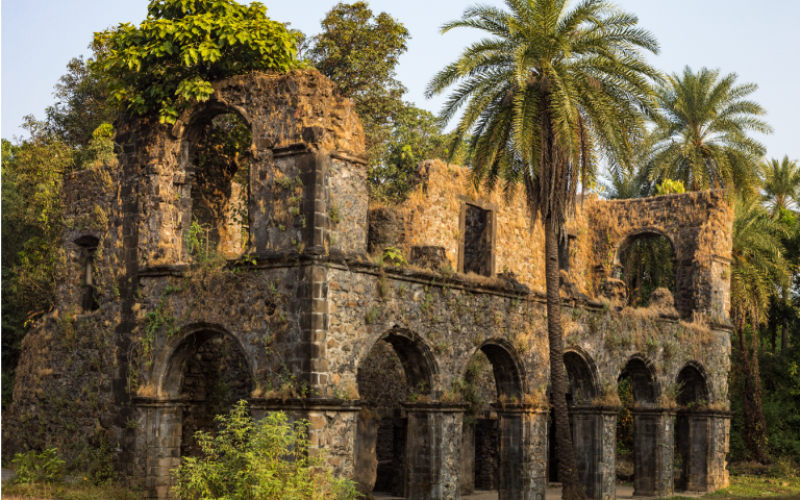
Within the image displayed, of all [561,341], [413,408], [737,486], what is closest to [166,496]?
[413,408]

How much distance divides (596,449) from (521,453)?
365cm

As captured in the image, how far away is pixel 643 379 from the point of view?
A: 25.5 meters

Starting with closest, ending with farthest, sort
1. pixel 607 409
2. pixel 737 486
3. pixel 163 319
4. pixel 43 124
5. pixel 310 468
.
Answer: pixel 310 468
pixel 163 319
pixel 607 409
pixel 737 486
pixel 43 124

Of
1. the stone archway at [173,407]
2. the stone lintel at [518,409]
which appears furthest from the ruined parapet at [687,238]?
the stone archway at [173,407]

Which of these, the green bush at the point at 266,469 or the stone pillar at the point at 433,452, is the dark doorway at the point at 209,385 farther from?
the stone pillar at the point at 433,452

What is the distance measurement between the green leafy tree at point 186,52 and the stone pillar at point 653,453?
1417cm

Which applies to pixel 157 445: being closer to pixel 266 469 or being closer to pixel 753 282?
pixel 266 469

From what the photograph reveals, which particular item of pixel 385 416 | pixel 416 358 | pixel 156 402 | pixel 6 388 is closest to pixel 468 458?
pixel 385 416

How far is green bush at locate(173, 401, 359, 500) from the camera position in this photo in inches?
568

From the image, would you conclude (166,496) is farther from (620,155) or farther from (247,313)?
(620,155)

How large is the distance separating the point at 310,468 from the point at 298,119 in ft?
19.3

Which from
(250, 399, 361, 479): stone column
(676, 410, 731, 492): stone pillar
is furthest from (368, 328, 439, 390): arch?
(676, 410, 731, 492): stone pillar

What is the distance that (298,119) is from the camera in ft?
53.3

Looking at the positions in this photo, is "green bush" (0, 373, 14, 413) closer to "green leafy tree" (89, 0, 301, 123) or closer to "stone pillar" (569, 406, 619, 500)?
"green leafy tree" (89, 0, 301, 123)
